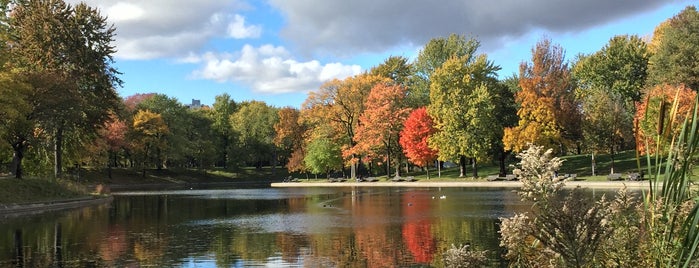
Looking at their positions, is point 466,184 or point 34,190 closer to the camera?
point 34,190

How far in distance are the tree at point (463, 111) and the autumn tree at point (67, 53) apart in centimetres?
3427

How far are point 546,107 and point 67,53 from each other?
145 ft

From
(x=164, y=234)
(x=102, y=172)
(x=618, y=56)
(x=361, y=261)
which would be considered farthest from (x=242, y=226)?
(x=102, y=172)

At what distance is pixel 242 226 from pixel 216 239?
4.41m

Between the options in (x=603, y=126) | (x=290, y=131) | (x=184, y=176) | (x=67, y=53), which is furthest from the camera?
(x=184, y=176)

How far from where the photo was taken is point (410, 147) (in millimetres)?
66750

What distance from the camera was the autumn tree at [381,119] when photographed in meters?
67.8

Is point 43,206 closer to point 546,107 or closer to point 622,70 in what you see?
point 546,107

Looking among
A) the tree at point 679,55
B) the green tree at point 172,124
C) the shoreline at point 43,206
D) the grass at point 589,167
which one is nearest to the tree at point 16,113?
the shoreline at point 43,206

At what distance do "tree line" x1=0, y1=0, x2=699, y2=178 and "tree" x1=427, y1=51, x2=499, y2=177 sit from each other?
0.51ft

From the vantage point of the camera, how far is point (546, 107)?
56469 millimetres

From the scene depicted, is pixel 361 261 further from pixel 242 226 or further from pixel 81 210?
pixel 81 210

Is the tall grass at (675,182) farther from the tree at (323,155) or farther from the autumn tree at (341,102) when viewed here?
the tree at (323,155)

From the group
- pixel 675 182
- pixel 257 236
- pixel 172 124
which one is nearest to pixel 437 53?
pixel 172 124
